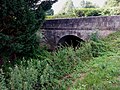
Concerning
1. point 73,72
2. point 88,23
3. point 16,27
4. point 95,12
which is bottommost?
point 73,72

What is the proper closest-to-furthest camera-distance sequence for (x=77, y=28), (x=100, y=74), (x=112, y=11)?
1. (x=100, y=74)
2. (x=77, y=28)
3. (x=112, y=11)

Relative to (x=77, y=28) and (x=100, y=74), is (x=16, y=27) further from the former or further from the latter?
(x=77, y=28)

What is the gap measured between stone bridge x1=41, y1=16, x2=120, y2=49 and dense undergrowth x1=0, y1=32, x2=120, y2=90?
2413 mm

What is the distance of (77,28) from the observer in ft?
45.7

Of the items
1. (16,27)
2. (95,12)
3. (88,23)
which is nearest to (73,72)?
(16,27)

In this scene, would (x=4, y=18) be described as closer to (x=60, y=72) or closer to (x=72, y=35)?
(x=60, y=72)

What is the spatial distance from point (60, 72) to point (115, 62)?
1804 millimetres

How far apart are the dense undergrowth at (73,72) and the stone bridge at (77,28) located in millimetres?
2413

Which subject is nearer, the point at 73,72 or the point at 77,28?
the point at 73,72

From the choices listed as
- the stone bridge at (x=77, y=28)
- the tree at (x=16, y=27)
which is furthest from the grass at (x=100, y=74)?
the stone bridge at (x=77, y=28)

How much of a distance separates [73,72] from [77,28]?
22.8ft

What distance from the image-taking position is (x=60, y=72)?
23.9 ft

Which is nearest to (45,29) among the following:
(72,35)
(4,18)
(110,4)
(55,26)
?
(55,26)

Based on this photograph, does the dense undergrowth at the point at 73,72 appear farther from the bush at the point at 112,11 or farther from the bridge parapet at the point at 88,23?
the bush at the point at 112,11
